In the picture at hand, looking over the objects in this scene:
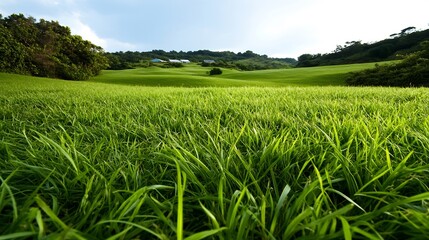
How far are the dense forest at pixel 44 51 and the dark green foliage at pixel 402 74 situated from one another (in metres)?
31.2

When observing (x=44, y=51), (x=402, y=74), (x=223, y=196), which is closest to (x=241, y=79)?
(x=402, y=74)

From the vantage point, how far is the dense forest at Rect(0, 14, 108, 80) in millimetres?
25469

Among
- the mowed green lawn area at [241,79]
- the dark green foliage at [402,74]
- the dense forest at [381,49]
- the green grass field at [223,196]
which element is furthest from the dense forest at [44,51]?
the dense forest at [381,49]

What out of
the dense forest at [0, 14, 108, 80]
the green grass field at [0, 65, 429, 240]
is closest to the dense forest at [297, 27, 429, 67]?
the dense forest at [0, 14, 108, 80]

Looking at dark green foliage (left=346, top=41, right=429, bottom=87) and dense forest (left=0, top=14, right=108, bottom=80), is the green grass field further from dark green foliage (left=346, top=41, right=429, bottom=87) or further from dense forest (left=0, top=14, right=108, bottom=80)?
dense forest (left=0, top=14, right=108, bottom=80)

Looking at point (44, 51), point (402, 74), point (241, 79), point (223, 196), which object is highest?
point (44, 51)

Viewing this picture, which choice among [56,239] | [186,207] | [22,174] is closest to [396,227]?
[186,207]

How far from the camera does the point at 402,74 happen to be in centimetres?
2234

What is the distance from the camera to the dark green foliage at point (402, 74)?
2061 centimetres

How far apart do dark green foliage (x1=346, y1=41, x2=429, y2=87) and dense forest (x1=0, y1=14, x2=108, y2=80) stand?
31.2 m

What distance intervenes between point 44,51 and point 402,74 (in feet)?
119

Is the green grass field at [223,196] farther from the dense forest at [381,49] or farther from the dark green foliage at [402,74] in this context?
the dense forest at [381,49]

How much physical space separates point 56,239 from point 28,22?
3857cm

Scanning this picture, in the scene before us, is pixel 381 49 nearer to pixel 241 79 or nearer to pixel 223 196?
pixel 241 79
